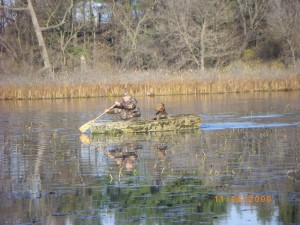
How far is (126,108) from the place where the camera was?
21.2 metres

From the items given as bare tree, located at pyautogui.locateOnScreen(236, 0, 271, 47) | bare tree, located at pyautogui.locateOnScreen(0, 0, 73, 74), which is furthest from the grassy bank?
bare tree, located at pyautogui.locateOnScreen(236, 0, 271, 47)

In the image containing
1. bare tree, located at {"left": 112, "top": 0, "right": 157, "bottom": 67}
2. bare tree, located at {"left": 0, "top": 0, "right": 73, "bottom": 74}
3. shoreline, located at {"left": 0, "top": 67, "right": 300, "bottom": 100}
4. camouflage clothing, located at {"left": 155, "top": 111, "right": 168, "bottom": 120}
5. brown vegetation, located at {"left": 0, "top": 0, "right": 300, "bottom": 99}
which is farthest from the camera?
bare tree, located at {"left": 112, "top": 0, "right": 157, "bottom": 67}

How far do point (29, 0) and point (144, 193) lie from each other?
41281 millimetres

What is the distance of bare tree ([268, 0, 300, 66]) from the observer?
5322 centimetres

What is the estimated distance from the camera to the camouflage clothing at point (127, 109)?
21172 millimetres

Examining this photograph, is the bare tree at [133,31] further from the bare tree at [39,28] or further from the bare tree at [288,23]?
the bare tree at [288,23]

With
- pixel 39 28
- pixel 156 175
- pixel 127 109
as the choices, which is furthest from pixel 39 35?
pixel 156 175

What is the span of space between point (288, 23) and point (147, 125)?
116 ft

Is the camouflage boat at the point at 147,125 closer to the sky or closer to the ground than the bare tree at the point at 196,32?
closer to the ground

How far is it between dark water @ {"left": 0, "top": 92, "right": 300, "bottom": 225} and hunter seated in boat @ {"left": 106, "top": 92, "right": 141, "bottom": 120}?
1.03 meters

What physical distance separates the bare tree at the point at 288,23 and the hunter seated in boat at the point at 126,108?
109 feet
